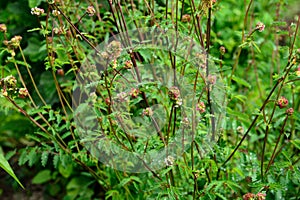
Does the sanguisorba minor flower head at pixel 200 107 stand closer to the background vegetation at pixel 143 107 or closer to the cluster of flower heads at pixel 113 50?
the background vegetation at pixel 143 107

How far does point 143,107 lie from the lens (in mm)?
1724

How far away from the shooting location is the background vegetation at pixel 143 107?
4.81ft

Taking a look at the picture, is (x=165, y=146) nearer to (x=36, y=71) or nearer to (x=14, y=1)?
(x=36, y=71)

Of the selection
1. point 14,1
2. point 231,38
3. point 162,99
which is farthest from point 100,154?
point 231,38

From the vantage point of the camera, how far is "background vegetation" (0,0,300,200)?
4.81 ft

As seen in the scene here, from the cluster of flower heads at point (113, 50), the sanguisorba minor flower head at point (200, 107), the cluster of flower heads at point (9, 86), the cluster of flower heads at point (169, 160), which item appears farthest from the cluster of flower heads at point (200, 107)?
the cluster of flower heads at point (9, 86)

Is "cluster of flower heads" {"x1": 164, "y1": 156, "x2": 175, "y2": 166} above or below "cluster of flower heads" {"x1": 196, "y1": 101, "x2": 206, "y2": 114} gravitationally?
below

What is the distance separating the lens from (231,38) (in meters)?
3.08

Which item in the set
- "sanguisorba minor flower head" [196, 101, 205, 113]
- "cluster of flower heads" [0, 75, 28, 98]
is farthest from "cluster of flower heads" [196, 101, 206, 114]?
"cluster of flower heads" [0, 75, 28, 98]

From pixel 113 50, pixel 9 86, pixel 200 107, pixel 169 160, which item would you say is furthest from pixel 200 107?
pixel 9 86

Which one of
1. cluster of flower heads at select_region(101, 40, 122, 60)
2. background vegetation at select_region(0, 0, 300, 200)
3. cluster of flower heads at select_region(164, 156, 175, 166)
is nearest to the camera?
cluster of flower heads at select_region(101, 40, 122, 60)

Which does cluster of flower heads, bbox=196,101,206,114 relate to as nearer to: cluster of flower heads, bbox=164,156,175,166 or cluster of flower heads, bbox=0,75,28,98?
cluster of flower heads, bbox=164,156,175,166

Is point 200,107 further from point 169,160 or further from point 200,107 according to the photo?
point 169,160

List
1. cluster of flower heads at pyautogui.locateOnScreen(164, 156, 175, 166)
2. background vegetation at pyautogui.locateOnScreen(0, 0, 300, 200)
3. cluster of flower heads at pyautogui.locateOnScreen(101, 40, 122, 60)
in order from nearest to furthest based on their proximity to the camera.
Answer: cluster of flower heads at pyautogui.locateOnScreen(101, 40, 122, 60)
cluster of flower heads at pyautogui.locateOnScreen(164, 156, 175, 166)
background vegetation at pyautogui.locateOnScreen(0, 0, 300, 200)
